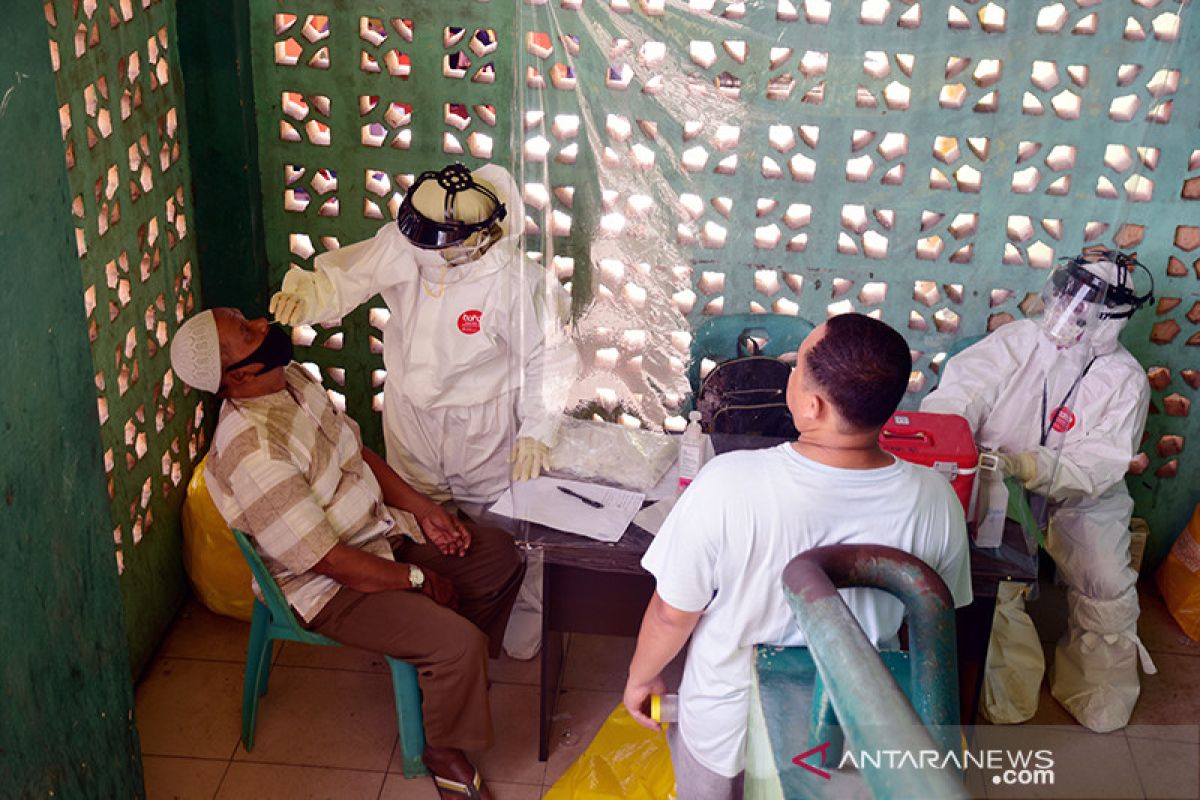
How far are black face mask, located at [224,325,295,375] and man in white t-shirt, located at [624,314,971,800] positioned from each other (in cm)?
135

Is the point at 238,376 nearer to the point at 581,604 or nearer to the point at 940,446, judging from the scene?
the point at 581,604

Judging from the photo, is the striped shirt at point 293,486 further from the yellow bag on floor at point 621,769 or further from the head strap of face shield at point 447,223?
the yellow bag on floor at point 621,769

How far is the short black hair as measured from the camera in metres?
1.97

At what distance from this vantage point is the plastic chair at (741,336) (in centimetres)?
322

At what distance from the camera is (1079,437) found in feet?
11.5

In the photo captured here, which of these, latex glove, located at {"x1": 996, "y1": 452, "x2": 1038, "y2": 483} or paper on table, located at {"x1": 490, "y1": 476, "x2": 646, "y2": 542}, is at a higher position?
latex glove, located at {"x1": 996, "y1": 452, "x2": 1038, "y2": 483}

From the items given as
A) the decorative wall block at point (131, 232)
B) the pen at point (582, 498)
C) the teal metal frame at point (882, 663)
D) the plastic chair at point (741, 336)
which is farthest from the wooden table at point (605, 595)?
the teal metal frame at point (882, 663)

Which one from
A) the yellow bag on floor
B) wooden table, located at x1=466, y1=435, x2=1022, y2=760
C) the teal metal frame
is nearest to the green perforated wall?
wooden table, located at x1=466, y1=435, x2=1022, y2=760

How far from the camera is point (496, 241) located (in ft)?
11.5

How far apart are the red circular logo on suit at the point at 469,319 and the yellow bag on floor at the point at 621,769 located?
123 centimetres

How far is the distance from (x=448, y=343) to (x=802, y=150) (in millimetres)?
1207

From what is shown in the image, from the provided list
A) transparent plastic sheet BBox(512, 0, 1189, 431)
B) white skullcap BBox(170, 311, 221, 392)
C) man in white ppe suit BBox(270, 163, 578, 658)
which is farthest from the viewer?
man in white ppe suit BBox(270, 163, 578, 658)

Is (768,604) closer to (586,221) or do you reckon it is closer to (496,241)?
(586,221)

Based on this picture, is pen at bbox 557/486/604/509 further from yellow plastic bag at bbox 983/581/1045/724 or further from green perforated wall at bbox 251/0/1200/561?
yellow plastic bag at bbox 983/581/1045/724
